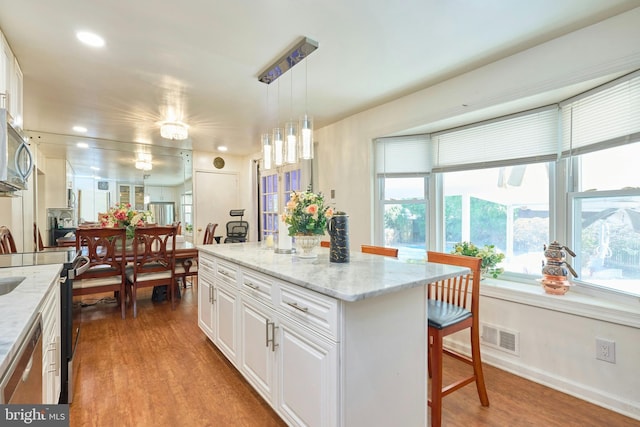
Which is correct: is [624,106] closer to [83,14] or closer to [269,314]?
[269,314]

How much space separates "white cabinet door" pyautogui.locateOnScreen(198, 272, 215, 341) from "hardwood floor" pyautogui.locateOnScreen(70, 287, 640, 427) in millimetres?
190

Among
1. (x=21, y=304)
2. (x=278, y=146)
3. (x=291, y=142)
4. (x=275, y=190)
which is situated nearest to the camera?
(x=21, y=304)

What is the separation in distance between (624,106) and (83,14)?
3507 mm

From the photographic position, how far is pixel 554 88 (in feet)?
7.07

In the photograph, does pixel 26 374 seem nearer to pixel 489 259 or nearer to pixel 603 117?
pixel 489 259

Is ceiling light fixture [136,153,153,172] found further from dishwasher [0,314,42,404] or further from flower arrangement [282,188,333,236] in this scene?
dishwasher [0,314,42,404]

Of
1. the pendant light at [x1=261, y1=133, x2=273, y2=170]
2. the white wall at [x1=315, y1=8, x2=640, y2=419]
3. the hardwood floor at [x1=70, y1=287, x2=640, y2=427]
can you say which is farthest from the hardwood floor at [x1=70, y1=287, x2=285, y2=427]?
the white wall at [x1=315, y1=8, x2=640, y2=419]

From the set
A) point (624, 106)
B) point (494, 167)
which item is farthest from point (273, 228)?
point (624, 106)

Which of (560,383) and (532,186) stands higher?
(532,186)

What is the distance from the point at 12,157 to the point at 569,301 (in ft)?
11.8

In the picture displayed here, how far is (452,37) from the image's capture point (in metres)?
2.16

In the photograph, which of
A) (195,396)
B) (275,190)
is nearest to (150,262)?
(195,396)

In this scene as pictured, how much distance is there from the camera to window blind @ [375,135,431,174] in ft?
11.3

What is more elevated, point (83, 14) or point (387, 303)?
point (83, 14)
